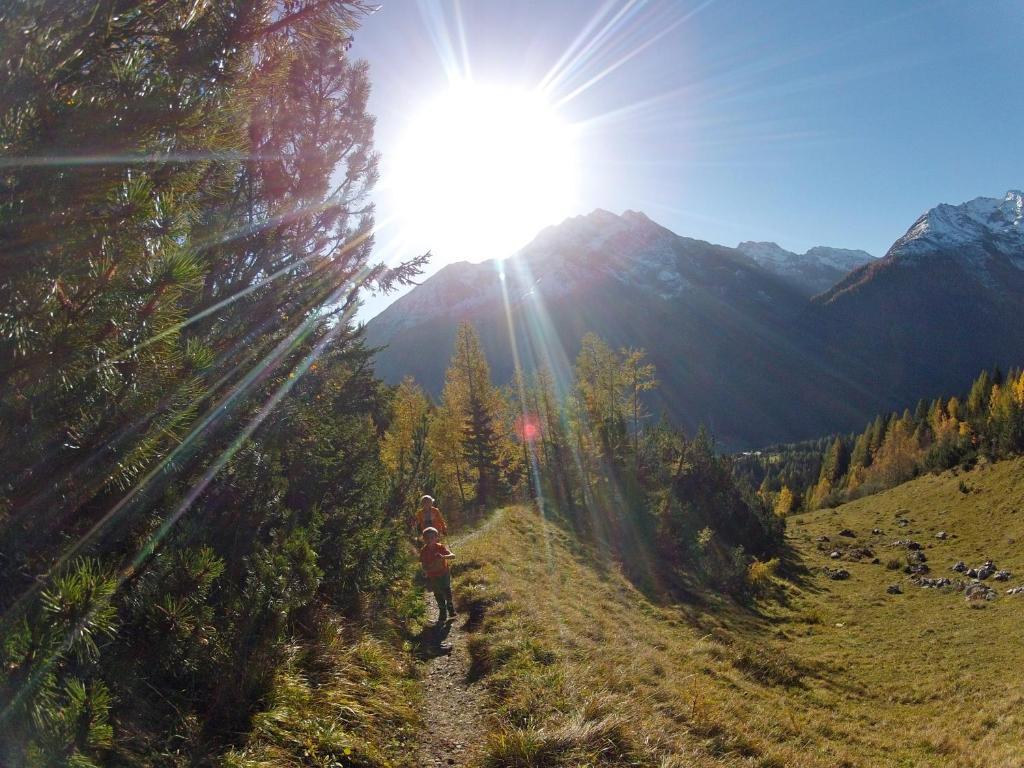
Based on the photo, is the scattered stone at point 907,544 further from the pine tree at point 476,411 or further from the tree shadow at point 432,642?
the tree shadow at point 432,642

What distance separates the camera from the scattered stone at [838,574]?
33.4 metres

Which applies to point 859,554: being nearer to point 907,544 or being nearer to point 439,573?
point 907,544

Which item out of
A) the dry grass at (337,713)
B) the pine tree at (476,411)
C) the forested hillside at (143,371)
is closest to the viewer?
the forested hillside at (143,371)

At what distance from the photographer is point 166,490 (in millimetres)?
3479

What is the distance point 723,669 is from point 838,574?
99.1 feet

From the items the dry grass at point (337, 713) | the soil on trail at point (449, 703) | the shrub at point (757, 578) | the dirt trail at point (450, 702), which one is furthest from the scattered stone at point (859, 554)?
the dry grass at point (337, 713)

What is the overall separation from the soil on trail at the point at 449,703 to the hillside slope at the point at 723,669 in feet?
0.82

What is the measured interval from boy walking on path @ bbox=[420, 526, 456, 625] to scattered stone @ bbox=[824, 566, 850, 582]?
1357 inches

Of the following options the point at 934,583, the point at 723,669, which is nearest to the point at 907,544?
the point at 934,583

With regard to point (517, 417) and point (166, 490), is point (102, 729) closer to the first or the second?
point (166, 490)

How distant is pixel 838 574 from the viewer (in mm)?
33906

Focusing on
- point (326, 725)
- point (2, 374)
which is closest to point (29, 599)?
point (2, 374)

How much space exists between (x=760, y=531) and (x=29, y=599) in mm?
40896

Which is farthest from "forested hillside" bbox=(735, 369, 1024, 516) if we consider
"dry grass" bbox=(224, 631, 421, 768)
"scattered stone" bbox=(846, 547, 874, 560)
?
"dry grass" bbox=(224, 631, 421, 768)
